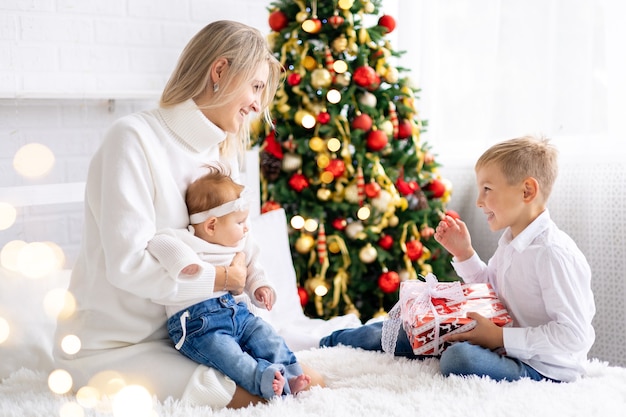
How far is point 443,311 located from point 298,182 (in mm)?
1100

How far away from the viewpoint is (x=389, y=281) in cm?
280

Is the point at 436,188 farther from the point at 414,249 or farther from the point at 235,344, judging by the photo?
the point at 235,344

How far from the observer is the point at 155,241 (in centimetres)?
163

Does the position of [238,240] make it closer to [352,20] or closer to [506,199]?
[506,199]

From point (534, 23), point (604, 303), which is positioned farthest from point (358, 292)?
point (534, 23)

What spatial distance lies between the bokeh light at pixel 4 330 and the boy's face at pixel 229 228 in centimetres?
66

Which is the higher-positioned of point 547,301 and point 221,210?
point 221,210

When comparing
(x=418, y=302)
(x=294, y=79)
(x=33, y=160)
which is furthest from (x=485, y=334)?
(x=33, y=160)

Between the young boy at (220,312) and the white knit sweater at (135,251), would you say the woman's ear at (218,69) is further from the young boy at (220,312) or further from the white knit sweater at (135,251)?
the young boy at (220,312)

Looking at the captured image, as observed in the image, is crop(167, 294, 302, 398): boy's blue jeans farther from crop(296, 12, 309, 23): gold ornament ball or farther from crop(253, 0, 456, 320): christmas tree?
crop(296, 12, 309, 23): gold ornament ball

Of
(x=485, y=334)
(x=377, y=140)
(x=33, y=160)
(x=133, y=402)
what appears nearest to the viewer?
(x=133, y=402)

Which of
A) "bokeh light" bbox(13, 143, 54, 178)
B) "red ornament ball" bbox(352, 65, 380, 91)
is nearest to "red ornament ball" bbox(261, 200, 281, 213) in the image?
"red ornament ball" bbox(352, 65, 380, 91)

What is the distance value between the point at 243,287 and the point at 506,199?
2.39 feet

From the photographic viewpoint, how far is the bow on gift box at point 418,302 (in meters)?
1.86
